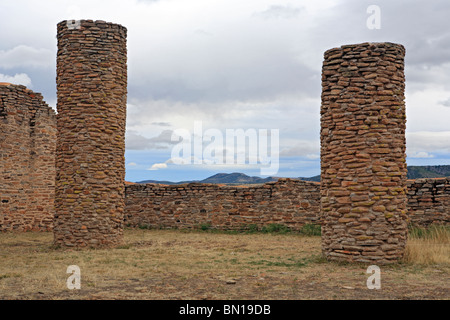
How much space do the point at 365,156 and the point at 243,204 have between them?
26.1 feet

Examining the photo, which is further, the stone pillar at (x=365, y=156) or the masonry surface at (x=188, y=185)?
the masonry surface at (x=188, y=185)

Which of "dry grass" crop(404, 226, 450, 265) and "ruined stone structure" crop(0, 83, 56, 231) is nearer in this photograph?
"dry grass" crop(404, 226, 450, 265)

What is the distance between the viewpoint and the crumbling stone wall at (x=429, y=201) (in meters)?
13.0

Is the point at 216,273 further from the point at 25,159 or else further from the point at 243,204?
the point at 25,159

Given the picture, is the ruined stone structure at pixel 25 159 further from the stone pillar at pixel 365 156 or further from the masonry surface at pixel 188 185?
the stone pillar at pixel 365 156

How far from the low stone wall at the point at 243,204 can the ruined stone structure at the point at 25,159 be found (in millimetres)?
3077

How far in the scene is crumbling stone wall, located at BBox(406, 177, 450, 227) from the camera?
12995 mm

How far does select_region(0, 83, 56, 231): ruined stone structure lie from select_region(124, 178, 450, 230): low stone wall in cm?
308

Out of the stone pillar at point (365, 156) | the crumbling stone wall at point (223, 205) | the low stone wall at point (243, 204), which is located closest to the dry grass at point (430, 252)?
the stone pillar at point (365, 156)

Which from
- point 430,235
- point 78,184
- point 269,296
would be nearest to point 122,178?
point 78,184

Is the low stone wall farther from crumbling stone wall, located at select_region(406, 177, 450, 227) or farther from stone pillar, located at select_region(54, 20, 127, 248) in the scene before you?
stone pillar, located at select_region(54, 20, 127, 248)

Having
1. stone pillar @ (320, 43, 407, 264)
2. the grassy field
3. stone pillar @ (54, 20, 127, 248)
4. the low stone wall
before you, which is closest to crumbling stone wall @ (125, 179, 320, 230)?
the low stone wall

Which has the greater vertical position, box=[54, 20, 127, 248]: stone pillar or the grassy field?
box=[54, 20, 127, 248]: stone pillar
